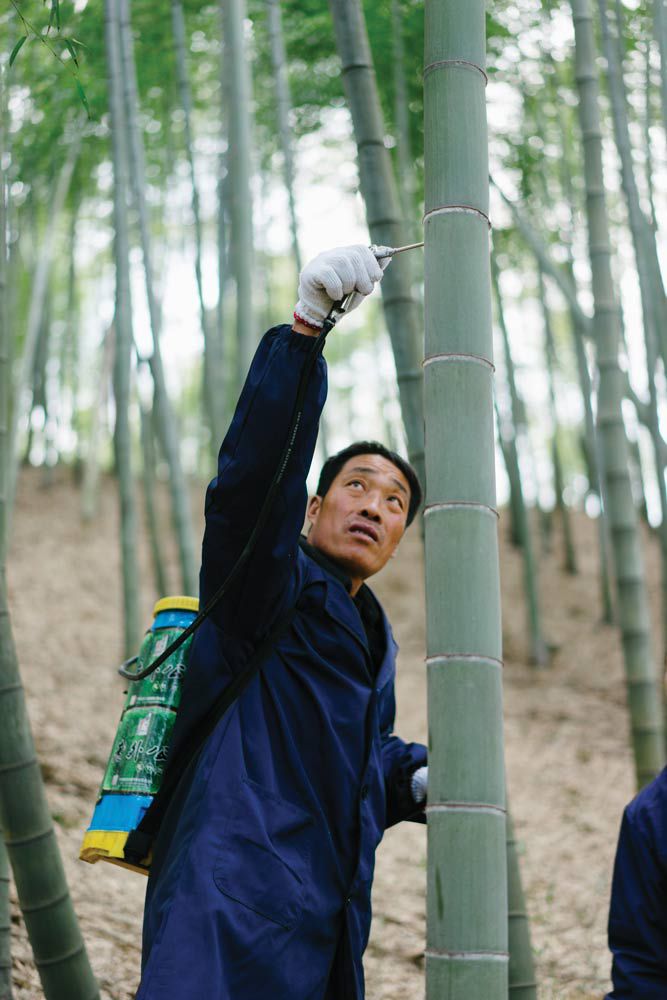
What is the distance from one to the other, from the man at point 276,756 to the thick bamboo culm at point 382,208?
56 centimetres

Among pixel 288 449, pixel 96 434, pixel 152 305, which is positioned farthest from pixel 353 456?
pixel 96 434

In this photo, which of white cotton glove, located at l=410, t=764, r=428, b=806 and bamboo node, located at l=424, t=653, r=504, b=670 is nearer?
bamboo node, located at l=424, t=653, r=504, b=670

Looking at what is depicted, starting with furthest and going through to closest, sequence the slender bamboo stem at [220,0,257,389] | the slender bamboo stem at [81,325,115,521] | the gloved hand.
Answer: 1. the slender bamboo stem at [81,325,115,521]
2. the slender bamboo stem at [220,0,257,389]
3. the gloved hand

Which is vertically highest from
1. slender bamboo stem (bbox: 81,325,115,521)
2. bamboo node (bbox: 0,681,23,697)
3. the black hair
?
slender bamboo stem (bbox: 81,325,115,521)

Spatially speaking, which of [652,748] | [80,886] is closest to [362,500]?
[80,886]

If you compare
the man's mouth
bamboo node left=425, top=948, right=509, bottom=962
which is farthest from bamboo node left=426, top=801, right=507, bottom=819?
the man's mouth

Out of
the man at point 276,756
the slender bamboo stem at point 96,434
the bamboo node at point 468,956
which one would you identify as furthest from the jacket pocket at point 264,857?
the slender bamboo stem at point 96,434

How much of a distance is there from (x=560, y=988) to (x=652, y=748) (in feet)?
4.05

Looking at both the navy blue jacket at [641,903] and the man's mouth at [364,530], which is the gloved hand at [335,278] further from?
the navy blue jacket at [641,903]

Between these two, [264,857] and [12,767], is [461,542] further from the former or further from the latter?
[12,767]

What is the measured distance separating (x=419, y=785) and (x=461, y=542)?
626 millimetres

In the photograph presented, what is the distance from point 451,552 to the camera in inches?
56.2

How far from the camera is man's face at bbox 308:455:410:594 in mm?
1858

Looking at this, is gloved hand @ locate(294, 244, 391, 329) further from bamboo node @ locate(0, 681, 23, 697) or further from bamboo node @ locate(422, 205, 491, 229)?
bamboo node @ locate(0, 681, 23, 697)
